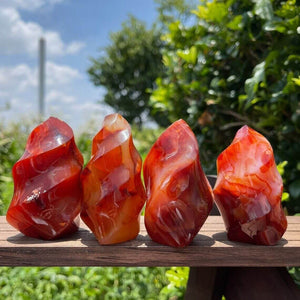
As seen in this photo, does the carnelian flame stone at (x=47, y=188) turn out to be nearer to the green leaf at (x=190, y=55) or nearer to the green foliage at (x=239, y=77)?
the green foliage at (x=239, y=77)

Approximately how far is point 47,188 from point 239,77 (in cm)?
197

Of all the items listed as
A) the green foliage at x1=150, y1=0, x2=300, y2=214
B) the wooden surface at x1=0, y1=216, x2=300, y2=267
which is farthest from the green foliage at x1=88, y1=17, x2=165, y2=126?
the wooden surface at x1=0, y1=216, x2=300, y2=267

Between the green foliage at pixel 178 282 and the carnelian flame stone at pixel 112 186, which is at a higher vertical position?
the carnelian flame stone at pixel 112 186

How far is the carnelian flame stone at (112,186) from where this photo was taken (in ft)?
3.72

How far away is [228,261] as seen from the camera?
1123 mm

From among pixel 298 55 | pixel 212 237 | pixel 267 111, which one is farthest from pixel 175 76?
pixel 212 237

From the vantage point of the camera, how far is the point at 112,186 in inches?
44.4

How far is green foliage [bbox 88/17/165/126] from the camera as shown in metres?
19.2

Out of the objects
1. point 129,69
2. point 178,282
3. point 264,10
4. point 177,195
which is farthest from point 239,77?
point 129,69

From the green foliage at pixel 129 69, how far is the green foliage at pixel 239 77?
15.9 metres

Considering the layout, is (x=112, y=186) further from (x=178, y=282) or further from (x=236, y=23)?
(x=236, y=23)

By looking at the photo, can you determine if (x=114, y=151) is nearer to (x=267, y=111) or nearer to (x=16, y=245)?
(x=16, y=245)

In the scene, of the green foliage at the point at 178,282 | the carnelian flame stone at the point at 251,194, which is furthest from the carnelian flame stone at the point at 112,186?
the green foliage at the point at 178,282

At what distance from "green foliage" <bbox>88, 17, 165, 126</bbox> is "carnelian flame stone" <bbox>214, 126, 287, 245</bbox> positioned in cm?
1790
